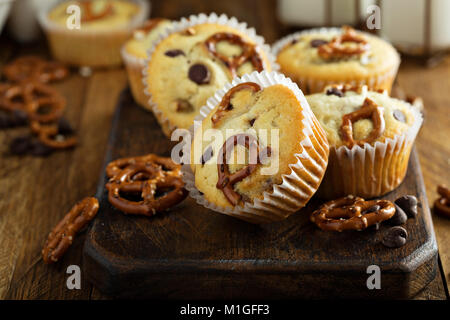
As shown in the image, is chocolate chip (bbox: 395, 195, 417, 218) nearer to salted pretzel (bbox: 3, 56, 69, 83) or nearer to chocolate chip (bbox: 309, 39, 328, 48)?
chocolate chip (bbox: 309, 39, 328, 48)

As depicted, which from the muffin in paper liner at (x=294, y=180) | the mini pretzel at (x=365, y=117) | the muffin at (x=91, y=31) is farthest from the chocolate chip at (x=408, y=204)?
the muffin at (x=91, y=31)

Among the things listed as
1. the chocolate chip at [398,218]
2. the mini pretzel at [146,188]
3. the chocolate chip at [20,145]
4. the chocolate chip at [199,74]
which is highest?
the chocolate chip at [199,74]

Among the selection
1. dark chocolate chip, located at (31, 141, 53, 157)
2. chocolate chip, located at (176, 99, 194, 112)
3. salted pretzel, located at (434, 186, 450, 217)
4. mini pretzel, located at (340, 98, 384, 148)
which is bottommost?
salted pretzel, located at (434, 186, 450, 217)

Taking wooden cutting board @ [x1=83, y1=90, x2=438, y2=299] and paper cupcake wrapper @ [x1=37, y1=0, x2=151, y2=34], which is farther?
paper cupcake wrapper @ [x1=37, y1=0, x2=151, y2=34]

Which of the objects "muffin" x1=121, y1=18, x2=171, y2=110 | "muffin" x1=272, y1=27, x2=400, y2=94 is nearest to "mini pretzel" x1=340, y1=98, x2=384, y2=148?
"muffin" x1=272, y1=27, x2=400, y2=94

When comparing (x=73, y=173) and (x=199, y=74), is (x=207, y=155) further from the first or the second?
(x=73, y=173)

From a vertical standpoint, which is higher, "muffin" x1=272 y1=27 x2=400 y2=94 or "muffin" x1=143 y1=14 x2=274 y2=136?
"muffin" x1=143 y1=14 x2=274 y2=136

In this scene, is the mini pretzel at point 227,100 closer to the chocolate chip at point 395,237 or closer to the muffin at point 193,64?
the muffin at point 193,64
